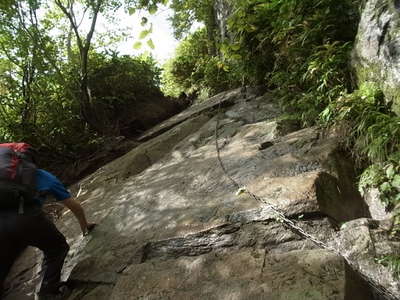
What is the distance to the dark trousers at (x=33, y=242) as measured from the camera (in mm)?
3000

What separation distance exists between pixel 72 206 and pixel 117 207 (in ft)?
2.73

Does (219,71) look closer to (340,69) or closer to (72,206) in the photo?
(340,69)

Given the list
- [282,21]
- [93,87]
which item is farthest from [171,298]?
[93,87]

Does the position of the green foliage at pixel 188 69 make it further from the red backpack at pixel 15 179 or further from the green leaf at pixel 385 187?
the green leaf at pixel 385 187

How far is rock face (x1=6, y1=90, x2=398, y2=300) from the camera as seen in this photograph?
2.19 metres

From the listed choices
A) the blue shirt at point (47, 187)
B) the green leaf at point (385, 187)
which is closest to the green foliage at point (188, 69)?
the blue shirt at point (47, 187)

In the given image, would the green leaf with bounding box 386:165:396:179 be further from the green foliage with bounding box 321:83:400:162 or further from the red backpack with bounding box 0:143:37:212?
the red backpack with bounding box 0:143:37:212

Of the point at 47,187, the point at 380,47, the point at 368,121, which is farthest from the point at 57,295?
the point at 380,47

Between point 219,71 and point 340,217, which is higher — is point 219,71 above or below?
above

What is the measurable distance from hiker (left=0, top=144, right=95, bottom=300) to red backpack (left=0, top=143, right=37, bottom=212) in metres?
0.02

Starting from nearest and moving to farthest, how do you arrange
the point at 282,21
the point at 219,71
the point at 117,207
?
the point at 117,207
the point at 282,21
the point at 219,71

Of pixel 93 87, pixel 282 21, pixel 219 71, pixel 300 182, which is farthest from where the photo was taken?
pixel 93 87

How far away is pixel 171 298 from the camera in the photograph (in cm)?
236

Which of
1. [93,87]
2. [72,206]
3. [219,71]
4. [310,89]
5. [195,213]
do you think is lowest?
[195,213]
